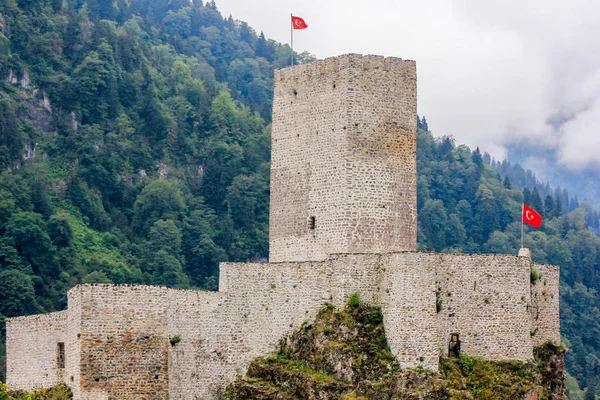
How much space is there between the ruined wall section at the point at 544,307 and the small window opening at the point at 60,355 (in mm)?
16103

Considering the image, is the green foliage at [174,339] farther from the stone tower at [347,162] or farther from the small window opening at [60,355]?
the stone tower at [347,162]

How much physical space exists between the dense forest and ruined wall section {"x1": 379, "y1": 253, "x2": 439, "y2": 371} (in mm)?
42766

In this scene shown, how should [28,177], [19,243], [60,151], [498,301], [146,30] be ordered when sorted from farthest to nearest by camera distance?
1. [146,30]
2. [60,151]
3. [28,177]
4. [19,243]
5. [498,301]

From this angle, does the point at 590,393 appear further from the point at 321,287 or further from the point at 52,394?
the point at 321,287

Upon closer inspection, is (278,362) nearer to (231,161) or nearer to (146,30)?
(231,161)

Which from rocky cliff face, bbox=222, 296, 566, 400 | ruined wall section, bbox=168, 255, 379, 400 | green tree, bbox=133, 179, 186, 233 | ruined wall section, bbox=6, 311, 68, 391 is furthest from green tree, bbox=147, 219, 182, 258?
rocky cliff face, bbox=222, 296, 566, 400

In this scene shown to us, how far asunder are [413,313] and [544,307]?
6960 millimetres

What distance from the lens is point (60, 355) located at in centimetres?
5869

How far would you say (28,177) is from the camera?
116812 mm

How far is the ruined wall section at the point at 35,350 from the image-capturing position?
58844 mm

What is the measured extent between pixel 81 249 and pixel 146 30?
3361 inches

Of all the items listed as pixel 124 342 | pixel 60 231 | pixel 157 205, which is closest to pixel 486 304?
pixel 124 342

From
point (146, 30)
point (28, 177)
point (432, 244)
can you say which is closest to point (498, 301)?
point (28, 177)

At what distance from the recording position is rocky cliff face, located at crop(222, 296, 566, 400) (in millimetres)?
51669
